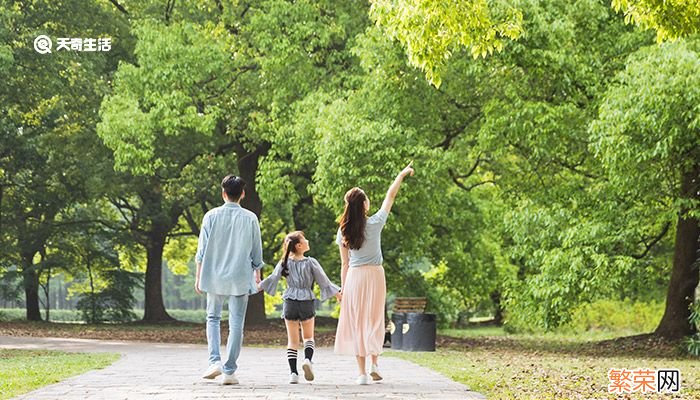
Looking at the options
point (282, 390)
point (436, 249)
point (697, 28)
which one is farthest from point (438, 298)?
point (282, 390)

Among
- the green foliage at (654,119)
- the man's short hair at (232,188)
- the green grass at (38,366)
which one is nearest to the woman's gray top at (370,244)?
the man's short hair at (232,188)

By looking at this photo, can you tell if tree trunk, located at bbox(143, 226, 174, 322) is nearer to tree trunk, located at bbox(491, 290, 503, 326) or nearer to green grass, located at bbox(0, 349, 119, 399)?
tree trunk, located at bbox(491, 290, 503, 326)

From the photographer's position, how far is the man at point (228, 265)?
32.8 feet

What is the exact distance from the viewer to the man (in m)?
9.98

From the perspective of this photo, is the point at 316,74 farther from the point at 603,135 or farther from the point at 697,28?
the point at 697,28

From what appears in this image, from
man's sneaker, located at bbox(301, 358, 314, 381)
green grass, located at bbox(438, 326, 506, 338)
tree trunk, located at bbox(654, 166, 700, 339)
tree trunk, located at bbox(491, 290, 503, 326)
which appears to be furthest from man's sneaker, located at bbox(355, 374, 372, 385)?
tree trunk, located at bbox(491, 290, 503, 326)

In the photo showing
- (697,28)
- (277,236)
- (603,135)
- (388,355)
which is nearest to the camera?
(697,28)

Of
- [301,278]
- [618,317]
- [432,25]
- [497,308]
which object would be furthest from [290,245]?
[497,308]

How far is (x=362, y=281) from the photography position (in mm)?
10266

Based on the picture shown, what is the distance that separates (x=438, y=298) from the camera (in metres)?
29.1

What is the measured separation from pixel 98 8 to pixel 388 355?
52.5ft

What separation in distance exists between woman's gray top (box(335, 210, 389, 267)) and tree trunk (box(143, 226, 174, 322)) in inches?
1065

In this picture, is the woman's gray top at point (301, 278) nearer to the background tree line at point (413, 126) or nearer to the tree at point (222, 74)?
the background tree line at point (413, 126)

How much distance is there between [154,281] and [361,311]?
92.0 feet
